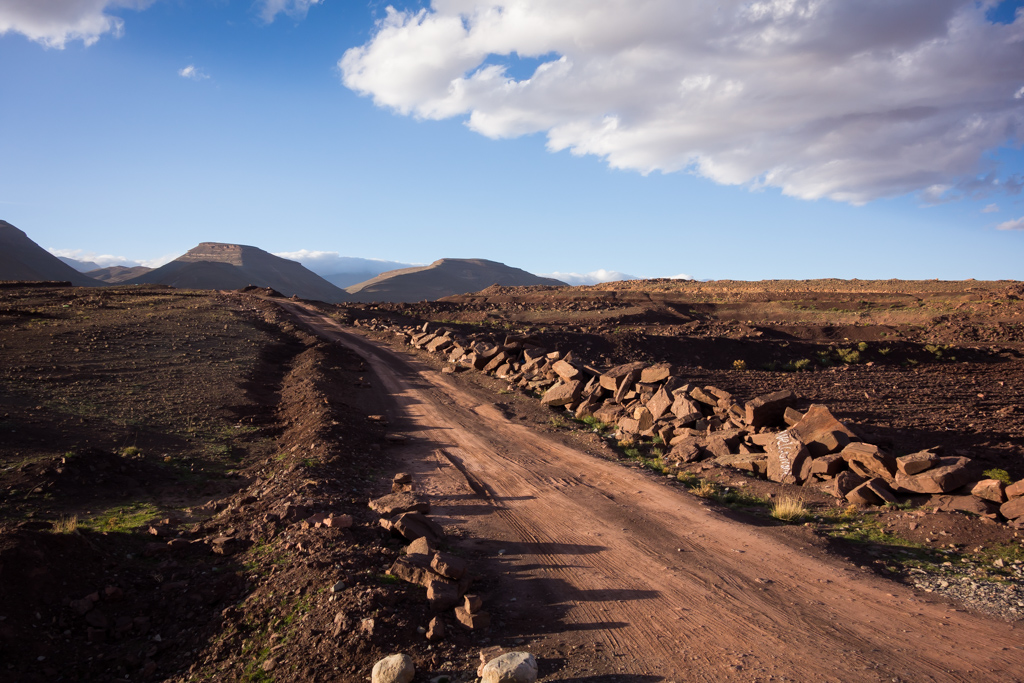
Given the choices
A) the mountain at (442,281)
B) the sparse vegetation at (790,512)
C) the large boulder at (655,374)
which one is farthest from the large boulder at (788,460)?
the mountain at (442,281)

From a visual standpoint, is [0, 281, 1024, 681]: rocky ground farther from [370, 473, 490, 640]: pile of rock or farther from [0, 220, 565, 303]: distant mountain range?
[0, 220, 565, 303]: distant mountain range

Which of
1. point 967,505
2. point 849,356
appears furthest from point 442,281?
point 967,505

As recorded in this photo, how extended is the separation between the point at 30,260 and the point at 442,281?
90.8m

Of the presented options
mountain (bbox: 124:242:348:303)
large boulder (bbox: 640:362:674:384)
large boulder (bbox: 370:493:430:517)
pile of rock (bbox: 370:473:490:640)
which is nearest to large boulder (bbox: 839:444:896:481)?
large boulder (bbox: 640:362:674:384)

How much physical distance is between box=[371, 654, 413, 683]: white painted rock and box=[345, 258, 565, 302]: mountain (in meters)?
112

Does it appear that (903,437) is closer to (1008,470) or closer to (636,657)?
(1008,470)

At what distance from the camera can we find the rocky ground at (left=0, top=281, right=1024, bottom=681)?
5684 millimetres

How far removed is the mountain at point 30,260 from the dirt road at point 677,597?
12938 cm

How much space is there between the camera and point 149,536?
7.79 meters

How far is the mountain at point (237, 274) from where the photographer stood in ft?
403

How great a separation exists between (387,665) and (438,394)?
14049mm

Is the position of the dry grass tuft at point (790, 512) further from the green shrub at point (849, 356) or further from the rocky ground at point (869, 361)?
the green shrub at point (849, 356)

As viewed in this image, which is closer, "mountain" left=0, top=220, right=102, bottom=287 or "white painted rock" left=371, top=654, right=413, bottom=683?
"white painted rock" left=371, top=654, right=413, bottom=683

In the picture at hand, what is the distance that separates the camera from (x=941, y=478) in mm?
8891
